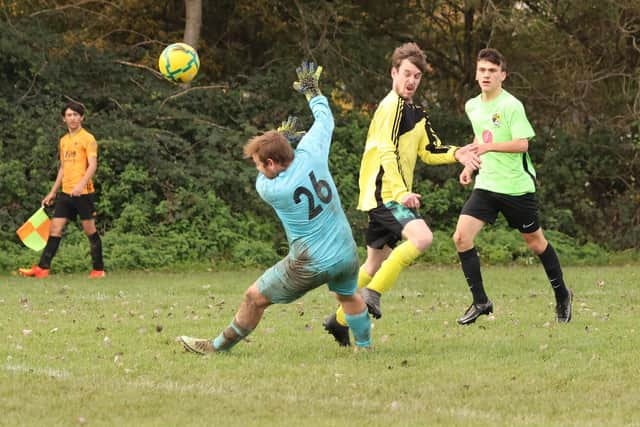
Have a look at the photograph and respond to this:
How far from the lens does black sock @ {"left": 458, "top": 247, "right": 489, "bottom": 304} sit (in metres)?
8.80

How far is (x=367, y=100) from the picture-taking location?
2031cm

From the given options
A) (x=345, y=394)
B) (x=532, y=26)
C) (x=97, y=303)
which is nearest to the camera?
(x=345, y=394)

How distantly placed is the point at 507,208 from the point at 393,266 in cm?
143

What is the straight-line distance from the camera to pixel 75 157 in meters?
14.5

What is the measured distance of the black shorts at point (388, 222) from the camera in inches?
311

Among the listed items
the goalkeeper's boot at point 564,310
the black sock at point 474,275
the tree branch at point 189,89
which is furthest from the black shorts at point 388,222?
the tree branch at point 189,89

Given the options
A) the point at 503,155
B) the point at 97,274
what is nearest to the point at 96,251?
the point at 97,274

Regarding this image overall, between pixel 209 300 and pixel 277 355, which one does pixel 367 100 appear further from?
pixel 277 355

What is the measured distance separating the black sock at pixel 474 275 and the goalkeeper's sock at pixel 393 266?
99 centimetres

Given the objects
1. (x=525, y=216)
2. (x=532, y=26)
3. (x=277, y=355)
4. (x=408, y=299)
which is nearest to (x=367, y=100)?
(x=532, y=26)

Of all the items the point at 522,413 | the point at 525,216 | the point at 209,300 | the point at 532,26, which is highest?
the point at 532,26

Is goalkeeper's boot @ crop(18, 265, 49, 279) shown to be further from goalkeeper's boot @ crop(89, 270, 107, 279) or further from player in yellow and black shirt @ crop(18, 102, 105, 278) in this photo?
goalkeeper's boot @ crop(89, 270, 107, 279)

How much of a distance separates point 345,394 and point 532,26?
487 inches

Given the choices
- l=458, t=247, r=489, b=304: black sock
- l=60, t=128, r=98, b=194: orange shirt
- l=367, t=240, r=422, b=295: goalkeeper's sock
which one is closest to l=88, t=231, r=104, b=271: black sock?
l=60, t=128, r=98, b=194: orange shirt
